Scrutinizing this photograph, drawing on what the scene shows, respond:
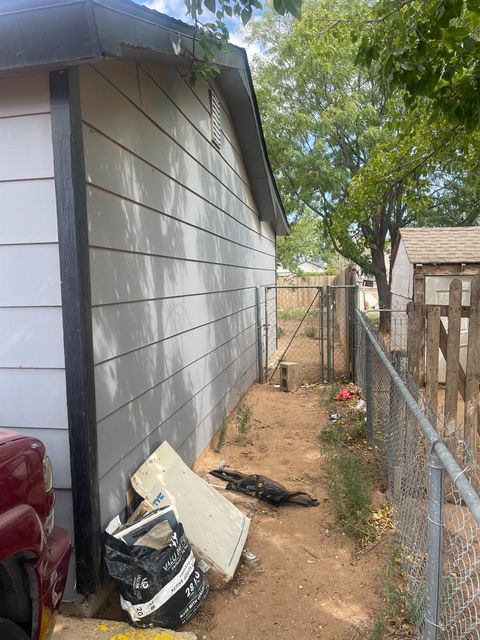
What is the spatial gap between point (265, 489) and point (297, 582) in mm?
1176

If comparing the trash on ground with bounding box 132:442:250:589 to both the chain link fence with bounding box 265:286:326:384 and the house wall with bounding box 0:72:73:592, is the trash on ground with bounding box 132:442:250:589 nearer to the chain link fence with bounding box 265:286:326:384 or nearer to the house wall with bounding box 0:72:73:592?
the house wall with bounding box 0:72:73:592

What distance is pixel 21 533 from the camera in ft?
5.70

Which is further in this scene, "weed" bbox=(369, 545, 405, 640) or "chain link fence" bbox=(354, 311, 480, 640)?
"weed" bbox=(369, 545, 405, 640)

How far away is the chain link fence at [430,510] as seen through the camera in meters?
1.95

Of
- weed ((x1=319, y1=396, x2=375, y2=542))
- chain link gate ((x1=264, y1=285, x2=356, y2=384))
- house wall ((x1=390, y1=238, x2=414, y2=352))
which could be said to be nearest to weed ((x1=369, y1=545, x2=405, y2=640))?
weed ((x1=319, y1=396, x2=375, y2=542))

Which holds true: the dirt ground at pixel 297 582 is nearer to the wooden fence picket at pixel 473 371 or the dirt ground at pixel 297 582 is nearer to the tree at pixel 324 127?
the wooden fence picket at pixel 473 371

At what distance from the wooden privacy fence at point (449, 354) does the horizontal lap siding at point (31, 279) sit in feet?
9.07

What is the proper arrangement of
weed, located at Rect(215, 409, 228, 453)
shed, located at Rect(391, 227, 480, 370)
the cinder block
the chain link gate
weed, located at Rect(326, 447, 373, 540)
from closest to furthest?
weed, located at Rect(326, 447, 373, 540) → weed, located at Rect(215, 409, 228, 453) → the cinder block → the chain link gate → shed, located at Rect(391, 227, 480, 370)

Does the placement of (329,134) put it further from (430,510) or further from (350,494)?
(430,510)

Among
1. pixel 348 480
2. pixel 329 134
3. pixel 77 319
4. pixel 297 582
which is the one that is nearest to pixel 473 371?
pixel 348 480

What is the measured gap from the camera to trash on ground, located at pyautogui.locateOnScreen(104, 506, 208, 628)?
248 cm

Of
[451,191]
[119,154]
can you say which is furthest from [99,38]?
[451,191]

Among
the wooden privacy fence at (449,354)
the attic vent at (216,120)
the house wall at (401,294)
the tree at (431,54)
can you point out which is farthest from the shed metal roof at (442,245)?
the wooden privacy fence at (449,354)

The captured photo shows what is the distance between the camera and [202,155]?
5223mm
